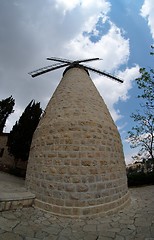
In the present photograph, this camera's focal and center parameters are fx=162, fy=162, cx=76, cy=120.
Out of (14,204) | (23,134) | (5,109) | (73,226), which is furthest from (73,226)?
(5,109)

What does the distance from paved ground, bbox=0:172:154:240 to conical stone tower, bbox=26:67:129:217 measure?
14.4 inches

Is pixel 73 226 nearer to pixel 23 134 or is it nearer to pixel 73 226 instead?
pixel 73 226

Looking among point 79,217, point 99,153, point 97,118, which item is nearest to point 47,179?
point 79,217

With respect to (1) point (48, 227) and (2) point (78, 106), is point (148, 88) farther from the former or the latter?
(1) point (48, 227)

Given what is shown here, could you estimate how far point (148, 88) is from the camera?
11.8m

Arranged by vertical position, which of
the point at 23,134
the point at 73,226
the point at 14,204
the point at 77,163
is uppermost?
the point at 23,134

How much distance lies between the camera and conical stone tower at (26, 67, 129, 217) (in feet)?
16.1

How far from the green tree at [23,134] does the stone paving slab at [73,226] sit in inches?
411

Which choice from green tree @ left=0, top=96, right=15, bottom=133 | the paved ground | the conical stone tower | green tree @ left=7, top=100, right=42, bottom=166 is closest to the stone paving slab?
the paved ground

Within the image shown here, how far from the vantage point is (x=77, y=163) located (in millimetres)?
5141

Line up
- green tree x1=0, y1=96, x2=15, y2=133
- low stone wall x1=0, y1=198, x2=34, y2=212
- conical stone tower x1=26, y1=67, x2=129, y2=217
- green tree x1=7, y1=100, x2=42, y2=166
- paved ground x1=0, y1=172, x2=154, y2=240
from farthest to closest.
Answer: green tree x1=0, y1=96, x2=15, y2=133
green tree x1=7, y1=100, x2=42, y2=166
conical stone tower x1=26, y1=67, x2=129, y2=217
low stone wall x1=0, y1=198, x2=34, y2=212
paved ground x1=0, y1=172, x2=154, y2=240

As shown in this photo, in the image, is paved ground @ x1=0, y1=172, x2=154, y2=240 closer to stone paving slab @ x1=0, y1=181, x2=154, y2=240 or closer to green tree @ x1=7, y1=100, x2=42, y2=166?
stone paving slab @ x1=0, y1=181, x2=154, y2=240

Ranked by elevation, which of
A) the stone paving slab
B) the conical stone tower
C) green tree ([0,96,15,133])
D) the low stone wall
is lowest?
the stone paving slab

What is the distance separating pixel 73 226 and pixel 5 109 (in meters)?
18.8
